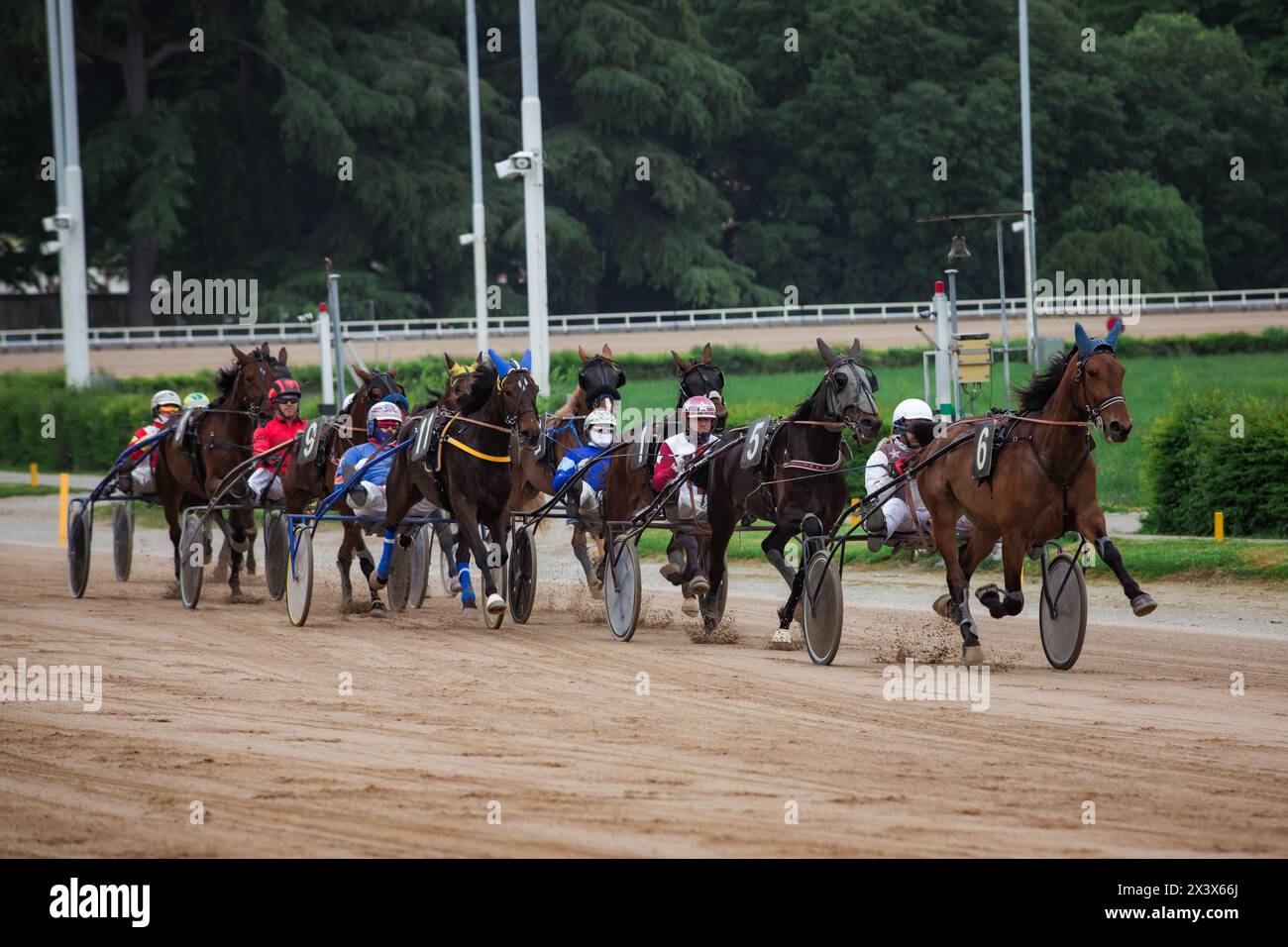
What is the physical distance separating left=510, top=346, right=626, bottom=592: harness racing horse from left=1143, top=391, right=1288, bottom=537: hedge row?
5.50 meters

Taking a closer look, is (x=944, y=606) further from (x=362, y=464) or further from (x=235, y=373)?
(x=235, y=373)

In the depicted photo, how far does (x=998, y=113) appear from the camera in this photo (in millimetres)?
48781

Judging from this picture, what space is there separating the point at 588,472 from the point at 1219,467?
6.11m

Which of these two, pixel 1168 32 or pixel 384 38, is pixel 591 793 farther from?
pixel 1168 32

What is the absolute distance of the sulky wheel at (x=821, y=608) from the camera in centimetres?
1025

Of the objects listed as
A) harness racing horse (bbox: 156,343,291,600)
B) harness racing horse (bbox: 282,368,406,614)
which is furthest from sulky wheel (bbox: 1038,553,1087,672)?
harness racing horse (bbox: 156,343,291,600)

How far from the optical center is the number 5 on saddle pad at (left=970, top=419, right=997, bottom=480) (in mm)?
10039

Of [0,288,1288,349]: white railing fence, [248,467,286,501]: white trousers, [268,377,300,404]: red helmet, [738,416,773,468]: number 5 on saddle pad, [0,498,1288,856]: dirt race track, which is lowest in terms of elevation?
[0,498,1288,856]: dirt race track

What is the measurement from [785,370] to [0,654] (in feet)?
98.3

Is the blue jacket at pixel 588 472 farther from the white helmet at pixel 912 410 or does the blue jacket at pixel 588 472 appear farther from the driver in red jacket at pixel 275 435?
the white helmet at pixel 912 410

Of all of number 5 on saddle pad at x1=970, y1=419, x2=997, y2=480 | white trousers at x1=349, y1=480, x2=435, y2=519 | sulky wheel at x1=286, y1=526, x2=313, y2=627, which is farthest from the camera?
white trousers at x1=349, y1=480, x2=435, y2=519

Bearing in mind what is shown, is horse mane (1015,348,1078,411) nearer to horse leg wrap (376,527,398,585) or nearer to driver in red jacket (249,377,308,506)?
horse leg wrap (376,527,398,585)

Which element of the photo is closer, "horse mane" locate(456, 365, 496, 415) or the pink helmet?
the pink helmet

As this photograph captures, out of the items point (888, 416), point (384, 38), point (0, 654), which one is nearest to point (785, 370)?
point (384, 38)
